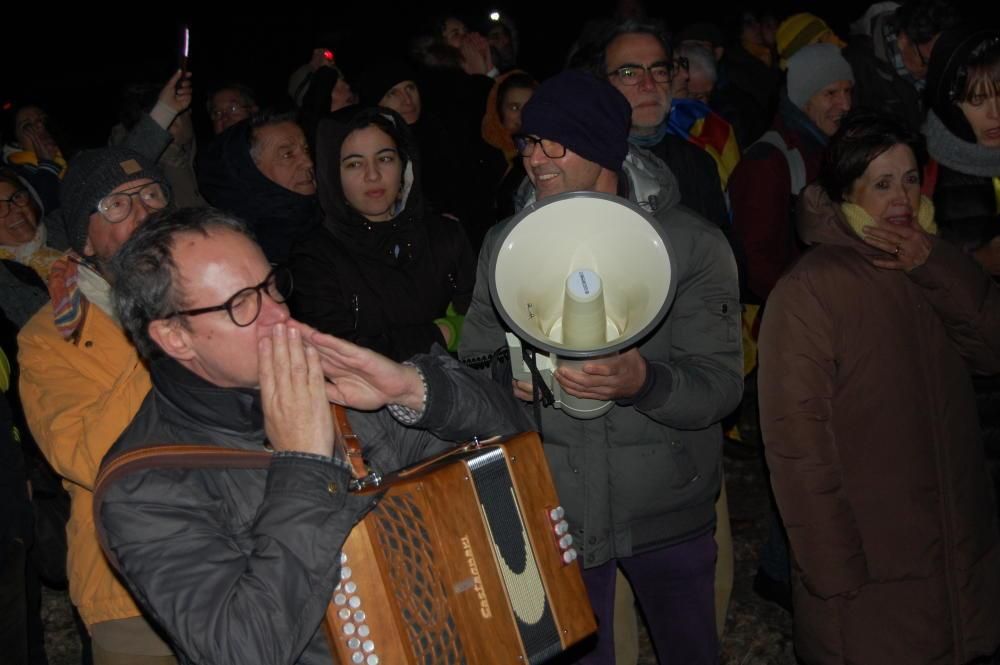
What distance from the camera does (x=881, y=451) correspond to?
9.41 ft

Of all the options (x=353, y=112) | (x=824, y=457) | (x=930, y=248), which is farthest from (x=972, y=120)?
(x=353, y=112)

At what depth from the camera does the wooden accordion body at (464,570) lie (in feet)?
6.06

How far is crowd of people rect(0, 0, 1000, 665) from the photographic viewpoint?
1.93 metres

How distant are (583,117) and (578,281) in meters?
0.60

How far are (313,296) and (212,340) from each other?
1480 millimetres

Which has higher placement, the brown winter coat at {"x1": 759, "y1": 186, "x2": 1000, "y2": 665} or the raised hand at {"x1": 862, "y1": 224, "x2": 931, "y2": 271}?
the raised hand at {"x1": 862, "y1": 224, "x2": 931, "y2": 271}

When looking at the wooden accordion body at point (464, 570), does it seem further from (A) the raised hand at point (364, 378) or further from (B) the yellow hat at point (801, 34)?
(B) the yellow hat at point (801, 34)

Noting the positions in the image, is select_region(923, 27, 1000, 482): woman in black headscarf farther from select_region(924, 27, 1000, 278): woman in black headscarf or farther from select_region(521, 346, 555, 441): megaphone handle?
select_region(521, 346, 555, 441): megaphone handle

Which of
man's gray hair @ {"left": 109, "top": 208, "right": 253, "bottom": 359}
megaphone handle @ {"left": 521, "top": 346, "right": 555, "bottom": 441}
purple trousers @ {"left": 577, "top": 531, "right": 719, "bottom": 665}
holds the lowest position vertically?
purple trousers @ {"left": 577, "top": 531, "right": 719, "bottom": 665}

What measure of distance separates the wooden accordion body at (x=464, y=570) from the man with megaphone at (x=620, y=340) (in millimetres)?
428

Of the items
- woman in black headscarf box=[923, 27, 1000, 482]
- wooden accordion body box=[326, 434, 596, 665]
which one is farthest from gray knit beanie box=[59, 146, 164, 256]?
woman in black headscarf box=[923, 27, 1000, 482]

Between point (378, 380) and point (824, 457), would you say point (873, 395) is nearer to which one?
point (824, 457)

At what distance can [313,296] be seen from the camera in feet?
11.5

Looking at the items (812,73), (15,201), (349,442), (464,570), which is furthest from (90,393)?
(812,73)
